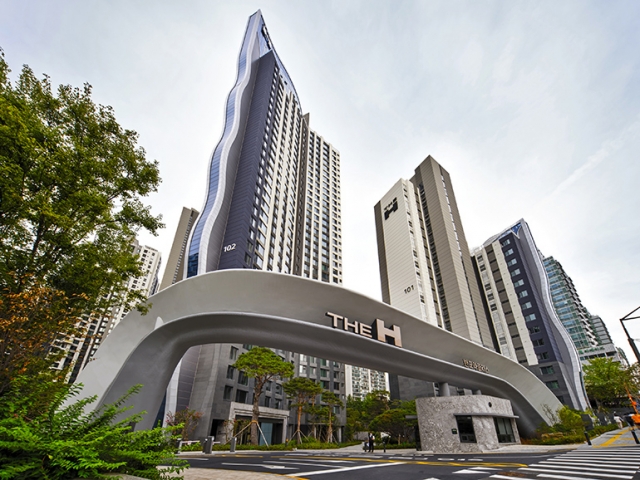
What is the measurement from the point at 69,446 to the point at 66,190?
9.03 meters

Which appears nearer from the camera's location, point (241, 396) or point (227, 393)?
point (227, 393)

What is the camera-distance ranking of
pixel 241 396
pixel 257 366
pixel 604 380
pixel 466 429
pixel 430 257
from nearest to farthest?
pixel 466 429 → pixel 257 366 → pixel 241 396 → pixel 604 380 → pixel 430 257

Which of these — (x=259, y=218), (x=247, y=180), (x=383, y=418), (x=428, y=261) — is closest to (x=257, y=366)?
(x=383, y=418)

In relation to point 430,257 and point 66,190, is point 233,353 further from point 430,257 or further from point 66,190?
point 430,257

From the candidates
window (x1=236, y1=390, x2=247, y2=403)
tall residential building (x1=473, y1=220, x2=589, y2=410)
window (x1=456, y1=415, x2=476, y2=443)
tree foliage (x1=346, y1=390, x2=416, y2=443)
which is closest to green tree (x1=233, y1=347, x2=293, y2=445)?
window (x1=236, y1=390, x2=247, y2=403)

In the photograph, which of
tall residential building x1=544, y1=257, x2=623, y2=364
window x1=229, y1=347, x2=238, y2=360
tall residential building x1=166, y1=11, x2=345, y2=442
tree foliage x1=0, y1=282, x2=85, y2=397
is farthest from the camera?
tall residential building x1=544, y1=257, x2=623, y2=364

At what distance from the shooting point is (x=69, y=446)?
362 cm

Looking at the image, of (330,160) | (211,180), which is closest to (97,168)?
(211,180)

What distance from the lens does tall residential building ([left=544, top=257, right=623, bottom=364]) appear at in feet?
281

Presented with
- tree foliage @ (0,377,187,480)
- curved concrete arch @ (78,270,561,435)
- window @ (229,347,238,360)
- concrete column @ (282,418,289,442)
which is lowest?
concrete column @ (282,418,289,442)

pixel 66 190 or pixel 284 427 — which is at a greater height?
pixel 66 190

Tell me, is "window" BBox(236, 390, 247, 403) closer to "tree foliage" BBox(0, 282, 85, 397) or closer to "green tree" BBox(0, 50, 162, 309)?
"green tree" BBox(0, 50, 162, 309)

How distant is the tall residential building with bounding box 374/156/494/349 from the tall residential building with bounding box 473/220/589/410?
245 inches

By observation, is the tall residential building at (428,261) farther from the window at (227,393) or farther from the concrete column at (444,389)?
the window at (227,393)
